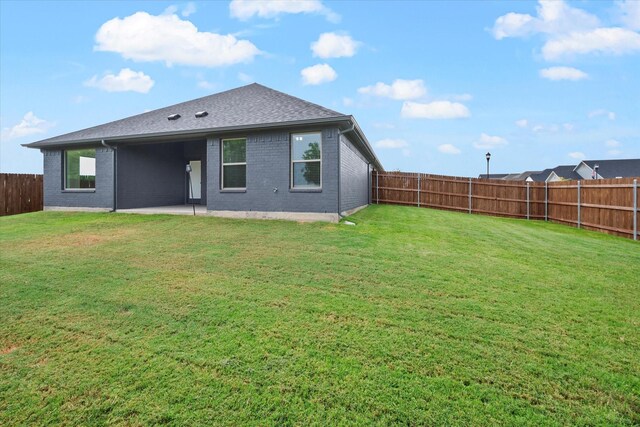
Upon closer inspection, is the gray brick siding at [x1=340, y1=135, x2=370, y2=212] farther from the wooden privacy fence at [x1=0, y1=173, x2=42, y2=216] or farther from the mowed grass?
the wooden privacy fence at [x1=0, y1=173, x2=42, y2=216]

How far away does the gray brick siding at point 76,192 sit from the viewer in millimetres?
12453

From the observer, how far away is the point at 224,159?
10844mm

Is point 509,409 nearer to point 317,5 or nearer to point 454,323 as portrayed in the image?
point 454,323

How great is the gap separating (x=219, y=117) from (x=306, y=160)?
386 cm

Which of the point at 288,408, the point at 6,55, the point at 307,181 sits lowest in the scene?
the point at 288,408

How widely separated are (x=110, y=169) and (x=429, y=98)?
25.7 m

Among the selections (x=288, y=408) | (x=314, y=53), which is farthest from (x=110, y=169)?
(x=288, y=408)

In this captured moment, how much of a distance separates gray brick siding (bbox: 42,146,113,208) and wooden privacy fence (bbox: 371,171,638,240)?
1295cm

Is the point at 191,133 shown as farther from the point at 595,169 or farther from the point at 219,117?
the point at 595,169

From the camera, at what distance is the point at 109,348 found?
292 centimetres

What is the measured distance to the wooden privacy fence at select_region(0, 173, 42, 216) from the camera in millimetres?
14398

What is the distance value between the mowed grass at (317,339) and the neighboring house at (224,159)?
13.7 ft

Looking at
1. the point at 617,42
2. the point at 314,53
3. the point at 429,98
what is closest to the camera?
the point at 617,42

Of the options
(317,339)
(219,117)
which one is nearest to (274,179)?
(219,117)
